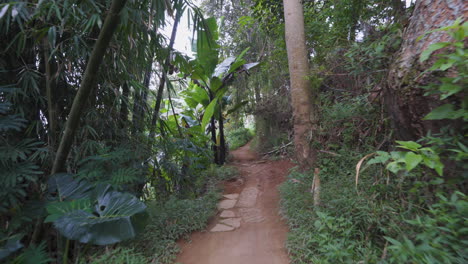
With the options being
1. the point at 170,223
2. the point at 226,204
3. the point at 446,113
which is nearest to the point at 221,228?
the point at 170,223

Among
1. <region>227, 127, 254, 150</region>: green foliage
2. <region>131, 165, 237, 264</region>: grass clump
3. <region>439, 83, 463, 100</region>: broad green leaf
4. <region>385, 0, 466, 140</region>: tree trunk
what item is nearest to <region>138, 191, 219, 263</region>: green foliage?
<region>131, 165, 237, 264</region>: grass clump

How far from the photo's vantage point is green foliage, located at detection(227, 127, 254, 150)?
10341 millimetres

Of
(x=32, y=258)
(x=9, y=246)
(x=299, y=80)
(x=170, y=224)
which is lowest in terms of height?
(x=170, y=224)

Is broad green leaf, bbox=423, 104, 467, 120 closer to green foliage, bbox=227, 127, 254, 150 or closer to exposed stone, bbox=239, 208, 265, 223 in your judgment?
exposed stone, bbox=239, 208, 265, 223

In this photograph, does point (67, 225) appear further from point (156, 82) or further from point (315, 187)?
point (315, 187)

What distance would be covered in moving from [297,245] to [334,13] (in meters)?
3.44

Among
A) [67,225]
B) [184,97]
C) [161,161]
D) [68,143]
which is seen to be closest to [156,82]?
[161,161]

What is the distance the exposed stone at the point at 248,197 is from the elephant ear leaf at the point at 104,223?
214 cm

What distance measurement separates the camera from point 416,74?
1871mm

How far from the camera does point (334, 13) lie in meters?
3.80

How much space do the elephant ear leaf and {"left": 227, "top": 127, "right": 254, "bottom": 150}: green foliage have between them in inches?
312

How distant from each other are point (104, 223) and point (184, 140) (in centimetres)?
180

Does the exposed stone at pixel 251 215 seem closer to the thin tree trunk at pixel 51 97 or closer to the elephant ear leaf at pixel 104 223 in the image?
the elephant ear leaf at pixel 104 223

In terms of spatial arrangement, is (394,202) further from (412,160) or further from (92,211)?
(92,211)
